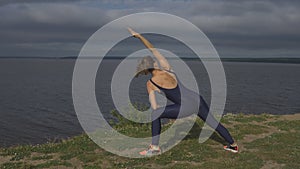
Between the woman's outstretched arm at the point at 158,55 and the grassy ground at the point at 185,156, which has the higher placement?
the woman's outstretched arm at the point at 158,55

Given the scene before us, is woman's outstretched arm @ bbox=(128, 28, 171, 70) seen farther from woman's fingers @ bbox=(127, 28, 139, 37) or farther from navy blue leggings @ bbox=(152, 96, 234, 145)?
navy blue leggings @ bbox=(152, 96, 234, 145)

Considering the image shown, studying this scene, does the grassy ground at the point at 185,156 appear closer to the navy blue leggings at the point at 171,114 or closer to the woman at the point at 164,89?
the navy blue leggings at the point at 171,114

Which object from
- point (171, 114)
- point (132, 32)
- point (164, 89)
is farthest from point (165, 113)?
point (132, 32)

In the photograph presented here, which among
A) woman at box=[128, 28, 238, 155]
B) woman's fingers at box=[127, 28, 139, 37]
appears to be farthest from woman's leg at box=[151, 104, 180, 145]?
woman's fingers at box=[127, 28, 139, 37]

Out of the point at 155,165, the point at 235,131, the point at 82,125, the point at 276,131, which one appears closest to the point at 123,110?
the point at 235,131

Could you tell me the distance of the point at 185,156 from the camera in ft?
35.2

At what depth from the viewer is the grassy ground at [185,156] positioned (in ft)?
32.9

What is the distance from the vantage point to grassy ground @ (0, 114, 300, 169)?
10.0 metres

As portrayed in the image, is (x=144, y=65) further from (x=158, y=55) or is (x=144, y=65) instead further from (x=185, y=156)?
(x=185, y=156)

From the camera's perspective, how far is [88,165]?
391 inches

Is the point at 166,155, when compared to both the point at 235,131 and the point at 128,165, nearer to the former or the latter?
the point at 128,165

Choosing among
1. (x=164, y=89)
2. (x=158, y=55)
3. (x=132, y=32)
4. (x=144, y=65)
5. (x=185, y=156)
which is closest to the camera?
(x=144, y=65)

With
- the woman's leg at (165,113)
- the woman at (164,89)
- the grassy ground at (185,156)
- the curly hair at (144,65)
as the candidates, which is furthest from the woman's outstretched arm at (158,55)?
the grassy ground at (185,156)

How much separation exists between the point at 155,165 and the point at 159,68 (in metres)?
2.75
